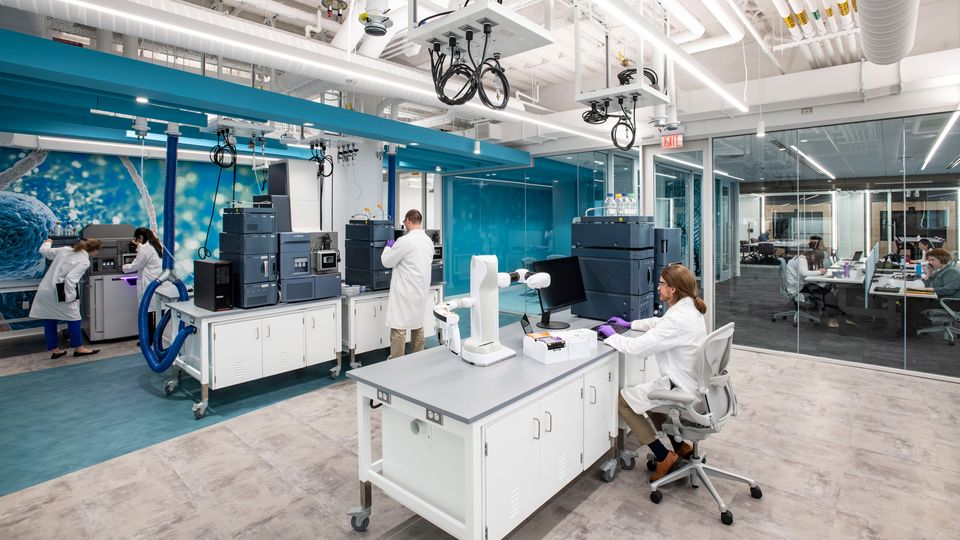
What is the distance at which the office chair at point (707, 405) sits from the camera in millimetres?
2414

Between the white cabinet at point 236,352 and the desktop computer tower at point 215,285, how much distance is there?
221 millimetres

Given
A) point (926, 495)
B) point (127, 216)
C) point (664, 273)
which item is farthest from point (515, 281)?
point (127, 216)

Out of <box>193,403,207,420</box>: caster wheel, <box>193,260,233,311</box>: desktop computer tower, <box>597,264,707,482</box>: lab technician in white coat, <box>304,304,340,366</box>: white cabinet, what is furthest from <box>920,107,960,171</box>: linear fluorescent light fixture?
<box>193,403,207,420</box>: caster wheel

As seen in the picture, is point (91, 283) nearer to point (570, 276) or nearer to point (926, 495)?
point (570, 276)

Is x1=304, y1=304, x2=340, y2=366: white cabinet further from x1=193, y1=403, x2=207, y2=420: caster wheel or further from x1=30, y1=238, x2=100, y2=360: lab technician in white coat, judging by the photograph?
x1=30, y1=238, x2=100, y2=360: lab technician in white coat

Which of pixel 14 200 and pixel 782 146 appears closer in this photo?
pixel 782 146

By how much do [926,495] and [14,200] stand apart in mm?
9898

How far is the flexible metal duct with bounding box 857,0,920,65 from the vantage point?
2416mm

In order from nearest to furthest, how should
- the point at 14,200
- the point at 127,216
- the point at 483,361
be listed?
the point at 483,361 < the point at 14,200 < the point at 127,216

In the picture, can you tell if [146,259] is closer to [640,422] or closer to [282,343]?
[282,343]

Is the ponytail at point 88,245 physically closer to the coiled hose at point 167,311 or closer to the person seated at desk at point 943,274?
the coiled hose at point 167,311

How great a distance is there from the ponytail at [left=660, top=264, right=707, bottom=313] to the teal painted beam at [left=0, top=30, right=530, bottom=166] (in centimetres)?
356

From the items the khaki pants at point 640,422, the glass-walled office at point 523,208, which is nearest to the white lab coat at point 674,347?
the khaki pants at point 640,422

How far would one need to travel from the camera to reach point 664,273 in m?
2.72
